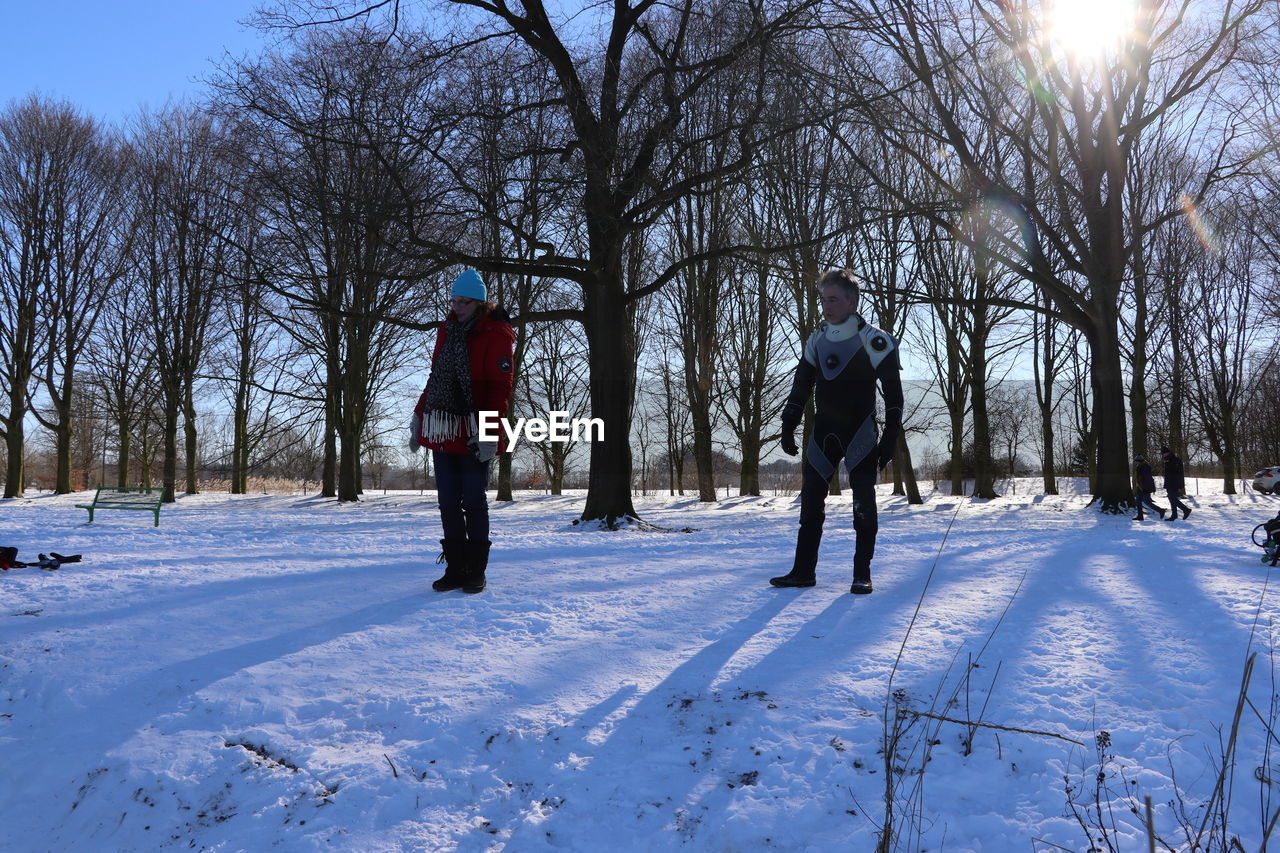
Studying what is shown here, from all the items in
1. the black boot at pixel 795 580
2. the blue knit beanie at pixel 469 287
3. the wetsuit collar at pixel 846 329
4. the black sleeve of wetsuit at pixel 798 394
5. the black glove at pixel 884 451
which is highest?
the blue knit beanie at pixel 469 287

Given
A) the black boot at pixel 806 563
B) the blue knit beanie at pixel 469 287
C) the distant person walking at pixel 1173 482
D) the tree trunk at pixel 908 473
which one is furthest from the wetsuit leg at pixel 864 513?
the tree trunk at pixel 908 473

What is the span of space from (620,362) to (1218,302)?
96.7ft

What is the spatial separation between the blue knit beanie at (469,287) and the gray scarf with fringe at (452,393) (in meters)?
0.13

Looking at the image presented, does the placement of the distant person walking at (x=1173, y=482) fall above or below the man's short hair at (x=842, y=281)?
below

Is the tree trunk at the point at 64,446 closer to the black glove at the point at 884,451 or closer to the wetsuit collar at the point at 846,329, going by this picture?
the wetsuit collar at the point at 846,329

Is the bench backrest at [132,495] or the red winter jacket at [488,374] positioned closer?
the red winter jacket at [488,374]

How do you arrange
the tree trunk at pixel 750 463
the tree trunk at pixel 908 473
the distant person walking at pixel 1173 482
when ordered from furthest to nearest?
the tree trunk at pixel 750 463 → the tree trunk at pixel 908 473 → the distant person walking at pixel 1173 482

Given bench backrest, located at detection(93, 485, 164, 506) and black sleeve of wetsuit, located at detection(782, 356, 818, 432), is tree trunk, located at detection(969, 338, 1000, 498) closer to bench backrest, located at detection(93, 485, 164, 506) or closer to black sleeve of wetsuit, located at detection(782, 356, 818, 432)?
black sleeve of wetsuit, located at detection(782, 356, 818, 432)

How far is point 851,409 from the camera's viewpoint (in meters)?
4.86

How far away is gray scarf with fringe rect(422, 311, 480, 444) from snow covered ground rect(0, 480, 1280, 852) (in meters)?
1.06

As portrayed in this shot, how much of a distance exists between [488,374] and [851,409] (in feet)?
7.80

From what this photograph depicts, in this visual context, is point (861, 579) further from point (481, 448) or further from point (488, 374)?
point (488, 374)

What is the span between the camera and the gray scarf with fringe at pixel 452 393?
4.73 m

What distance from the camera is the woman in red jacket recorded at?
15.5 feet
